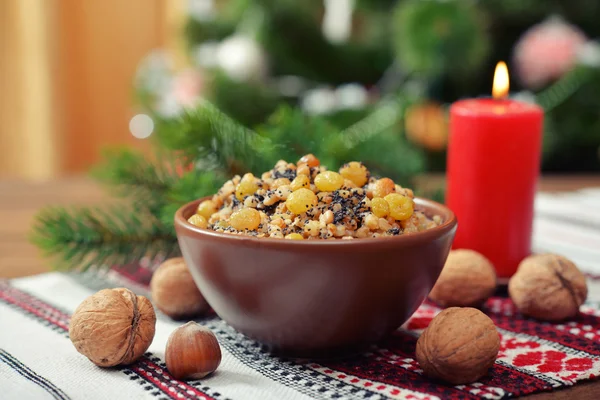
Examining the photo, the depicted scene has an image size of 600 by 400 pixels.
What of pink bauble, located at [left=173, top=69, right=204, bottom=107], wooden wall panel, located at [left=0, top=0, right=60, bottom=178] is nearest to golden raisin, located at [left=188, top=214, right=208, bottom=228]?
pink bauble, located at [left=173, top=69, right=204, bottom=107]

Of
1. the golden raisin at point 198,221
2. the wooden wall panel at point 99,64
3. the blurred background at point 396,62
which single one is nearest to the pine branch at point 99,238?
the golden raisin at point 198,221

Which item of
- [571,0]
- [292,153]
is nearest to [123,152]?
[292,153]

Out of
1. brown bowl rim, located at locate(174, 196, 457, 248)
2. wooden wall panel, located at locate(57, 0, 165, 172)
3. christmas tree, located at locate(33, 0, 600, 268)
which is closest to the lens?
brown bowl rim, located at locate(174, 196, 457, 248)

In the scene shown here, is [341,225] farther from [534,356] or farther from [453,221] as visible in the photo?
[534,356]

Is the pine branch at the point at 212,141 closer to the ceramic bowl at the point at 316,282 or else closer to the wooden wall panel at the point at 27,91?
the ceramic bowl at the point at 316,282

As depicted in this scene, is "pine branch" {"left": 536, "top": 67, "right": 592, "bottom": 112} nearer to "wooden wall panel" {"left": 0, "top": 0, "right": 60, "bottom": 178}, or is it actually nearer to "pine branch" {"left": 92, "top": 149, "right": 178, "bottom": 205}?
"pine branch" {"left": 92, "top": 149, "right": 178, "bottom": 205}

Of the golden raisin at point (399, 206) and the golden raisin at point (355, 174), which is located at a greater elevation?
the golden raisin at point (355, 174)
